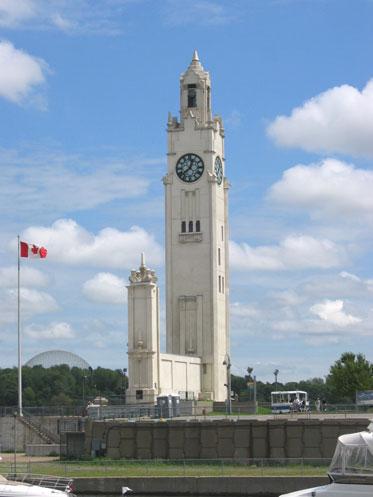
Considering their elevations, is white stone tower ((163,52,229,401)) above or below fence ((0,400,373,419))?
above

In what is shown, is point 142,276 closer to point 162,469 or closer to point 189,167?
point 189,167

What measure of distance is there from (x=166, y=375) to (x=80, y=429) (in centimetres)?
3621

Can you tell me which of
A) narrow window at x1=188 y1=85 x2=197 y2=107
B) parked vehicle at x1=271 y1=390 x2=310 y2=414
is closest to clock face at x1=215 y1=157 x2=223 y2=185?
narrow window at x1=188 y1=85 x2=197 y2=107

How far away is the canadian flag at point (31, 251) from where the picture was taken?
8381 centimetres

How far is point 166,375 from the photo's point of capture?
105m

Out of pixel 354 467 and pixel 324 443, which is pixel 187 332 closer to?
pixel 324 443

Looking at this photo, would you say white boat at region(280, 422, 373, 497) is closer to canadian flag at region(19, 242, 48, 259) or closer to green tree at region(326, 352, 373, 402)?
canadian flag at region(19, 242, 48, 259)

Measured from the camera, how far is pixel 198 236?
385 ft

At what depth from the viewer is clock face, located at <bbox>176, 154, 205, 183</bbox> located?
11869 centimetres

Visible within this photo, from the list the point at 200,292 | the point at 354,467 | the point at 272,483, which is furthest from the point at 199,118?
the point at 354,467

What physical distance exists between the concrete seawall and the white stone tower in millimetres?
59902

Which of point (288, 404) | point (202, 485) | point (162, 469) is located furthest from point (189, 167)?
point (202, 485)

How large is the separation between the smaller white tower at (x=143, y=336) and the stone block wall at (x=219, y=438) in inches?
1406

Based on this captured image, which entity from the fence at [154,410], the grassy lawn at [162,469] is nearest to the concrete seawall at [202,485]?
Answer: the grassy lawn at [162,469]
